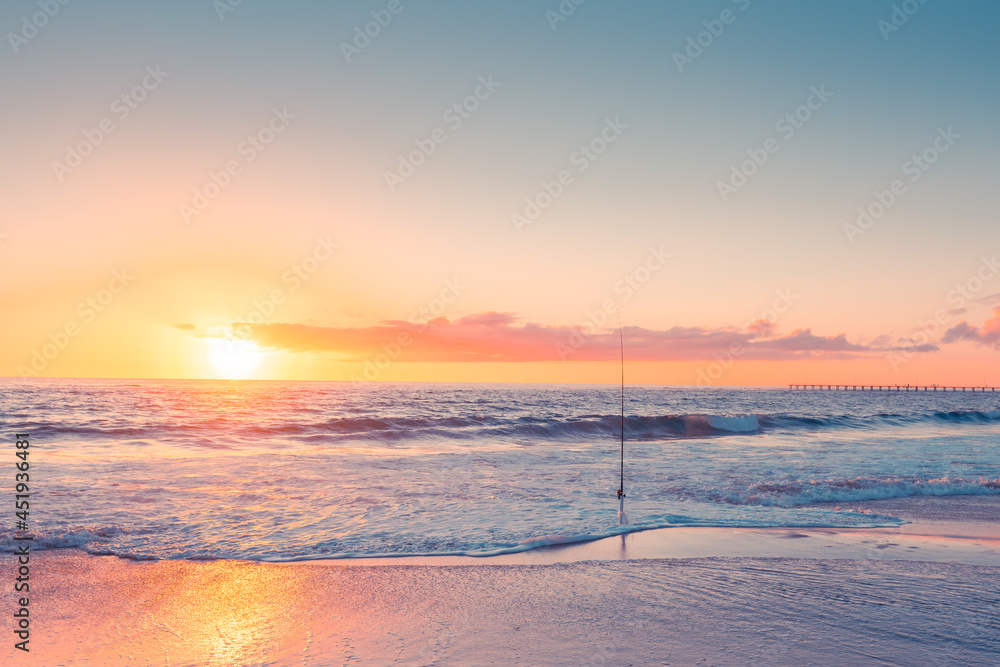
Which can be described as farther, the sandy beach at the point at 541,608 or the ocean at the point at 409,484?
the ocean at the point at 409,484

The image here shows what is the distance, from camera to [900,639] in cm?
482

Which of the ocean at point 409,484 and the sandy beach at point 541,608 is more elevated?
the sandy beach at point 541,608

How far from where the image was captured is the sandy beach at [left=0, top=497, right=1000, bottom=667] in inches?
181

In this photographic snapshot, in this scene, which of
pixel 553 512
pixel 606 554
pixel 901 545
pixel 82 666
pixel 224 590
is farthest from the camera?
pixel 553 512

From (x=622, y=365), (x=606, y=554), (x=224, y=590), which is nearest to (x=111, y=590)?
(x=224, y=590)

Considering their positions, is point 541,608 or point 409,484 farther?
point 409,484

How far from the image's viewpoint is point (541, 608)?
5.61m

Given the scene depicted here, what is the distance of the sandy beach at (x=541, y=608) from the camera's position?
15.1 ft

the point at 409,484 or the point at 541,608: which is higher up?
the point at 541,608

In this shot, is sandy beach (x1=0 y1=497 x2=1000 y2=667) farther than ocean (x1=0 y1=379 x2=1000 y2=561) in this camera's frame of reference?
No

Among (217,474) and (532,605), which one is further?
(217,474)

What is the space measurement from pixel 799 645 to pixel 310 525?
280 inches

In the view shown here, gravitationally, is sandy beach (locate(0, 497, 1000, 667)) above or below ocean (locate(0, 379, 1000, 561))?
above

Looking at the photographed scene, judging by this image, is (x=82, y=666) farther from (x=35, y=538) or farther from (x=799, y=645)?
(x=799, y=645)
